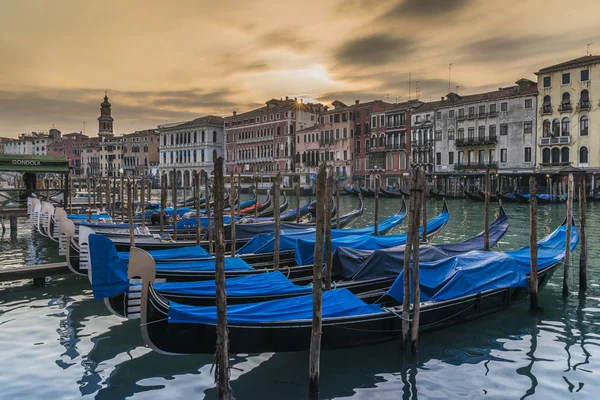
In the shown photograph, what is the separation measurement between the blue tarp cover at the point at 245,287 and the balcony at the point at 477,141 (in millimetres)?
26998

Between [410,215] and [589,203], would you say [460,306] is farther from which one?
[589,203]

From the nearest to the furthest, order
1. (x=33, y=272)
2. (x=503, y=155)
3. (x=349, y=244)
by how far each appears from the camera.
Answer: (x=33, y=272) < (x=349, y=244) < (x=503, y=155)

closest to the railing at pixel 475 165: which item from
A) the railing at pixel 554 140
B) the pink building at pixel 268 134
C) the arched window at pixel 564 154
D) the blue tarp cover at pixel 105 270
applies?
the railing at pixel 554 140

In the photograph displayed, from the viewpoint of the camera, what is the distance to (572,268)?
832cm

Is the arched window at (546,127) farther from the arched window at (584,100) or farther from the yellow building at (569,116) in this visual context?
the arched window at (584,100)

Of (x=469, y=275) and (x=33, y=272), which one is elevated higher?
(x=469, y=275)

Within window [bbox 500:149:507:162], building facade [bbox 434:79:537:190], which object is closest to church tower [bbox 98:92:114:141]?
building facade [bbox 434:79:537:190]

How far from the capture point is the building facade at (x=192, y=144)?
4628 cm

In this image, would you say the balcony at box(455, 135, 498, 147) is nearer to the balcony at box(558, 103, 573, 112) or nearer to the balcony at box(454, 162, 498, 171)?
the balcony at box(454, 162, 498, 171)

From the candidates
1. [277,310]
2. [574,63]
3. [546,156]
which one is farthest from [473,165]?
[277,310]

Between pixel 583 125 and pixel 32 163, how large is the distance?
26212 millimetres

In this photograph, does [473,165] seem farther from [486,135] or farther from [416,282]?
[416,282]

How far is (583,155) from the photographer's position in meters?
25.8

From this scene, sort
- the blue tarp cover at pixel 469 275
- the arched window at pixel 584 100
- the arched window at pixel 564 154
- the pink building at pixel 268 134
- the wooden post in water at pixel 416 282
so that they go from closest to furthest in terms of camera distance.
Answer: the wooden post in water at pixel 416 282 < the blue tarp cover at pixel 469 275 < the arched window at pixel 584 100 < the arched window at pixel 564 154 < the pink building at pixel 268 134
